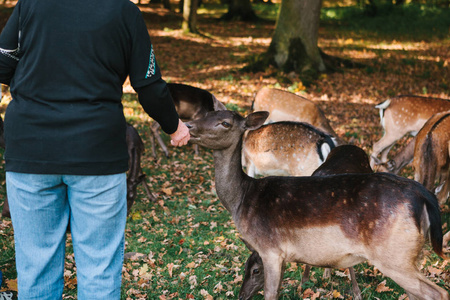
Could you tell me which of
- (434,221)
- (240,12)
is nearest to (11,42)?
(434,221)

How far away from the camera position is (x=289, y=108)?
360 inches

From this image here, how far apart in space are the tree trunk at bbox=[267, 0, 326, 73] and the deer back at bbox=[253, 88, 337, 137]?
16.6 ft

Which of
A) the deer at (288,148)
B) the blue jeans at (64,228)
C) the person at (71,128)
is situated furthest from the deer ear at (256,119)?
the deer at (288,148)

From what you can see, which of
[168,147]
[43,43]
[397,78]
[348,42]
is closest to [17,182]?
[43,43]

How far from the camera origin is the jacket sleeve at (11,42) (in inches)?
96.7

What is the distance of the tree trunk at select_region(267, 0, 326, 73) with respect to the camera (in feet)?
47.2

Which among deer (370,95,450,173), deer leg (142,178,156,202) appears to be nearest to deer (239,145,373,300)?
deer leg (142,178,156,202)

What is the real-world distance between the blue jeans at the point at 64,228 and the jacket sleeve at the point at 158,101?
395 millimetres

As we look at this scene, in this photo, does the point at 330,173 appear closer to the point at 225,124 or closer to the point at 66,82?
the point at 225,124

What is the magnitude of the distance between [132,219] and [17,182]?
4.01m

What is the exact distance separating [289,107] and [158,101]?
21.9 feet

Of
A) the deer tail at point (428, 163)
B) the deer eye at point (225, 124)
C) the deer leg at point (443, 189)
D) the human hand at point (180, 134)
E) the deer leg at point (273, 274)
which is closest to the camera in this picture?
the human hand at point (180, 134)

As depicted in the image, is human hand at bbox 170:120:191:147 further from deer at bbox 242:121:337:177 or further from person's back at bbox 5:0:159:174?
deer at bbox 242:121:337:177

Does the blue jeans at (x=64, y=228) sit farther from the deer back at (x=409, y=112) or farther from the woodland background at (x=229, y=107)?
the deer back at (x=409, y=112)
